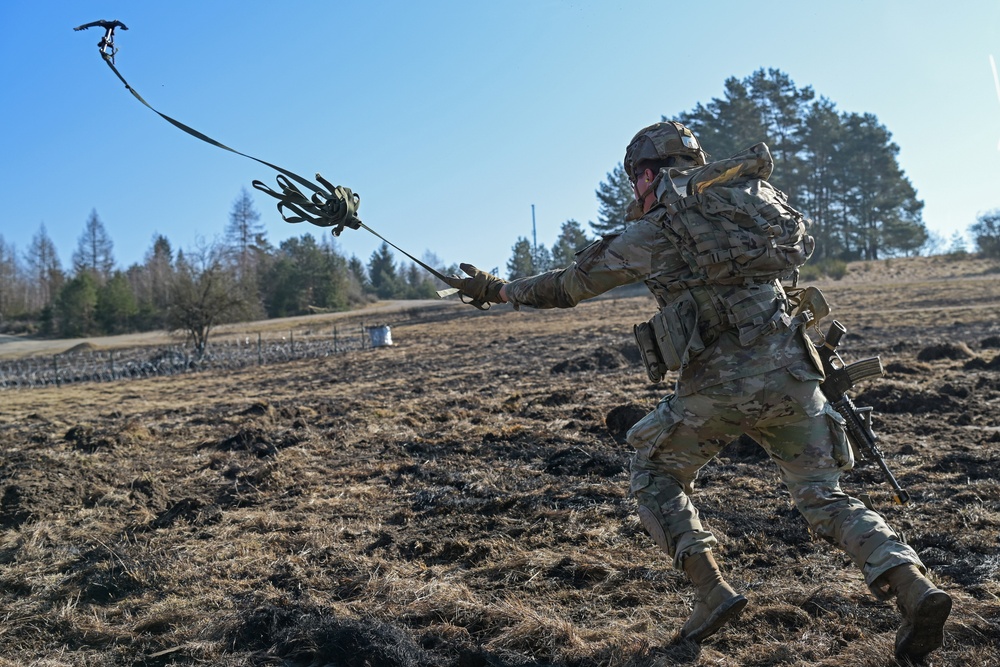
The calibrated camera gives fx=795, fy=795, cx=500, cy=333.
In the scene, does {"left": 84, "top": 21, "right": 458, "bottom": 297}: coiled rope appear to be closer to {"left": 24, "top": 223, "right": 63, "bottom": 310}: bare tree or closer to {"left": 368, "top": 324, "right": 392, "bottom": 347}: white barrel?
{"left": 368, "top": 324, "right": 392, "bottom": 347}: white barrel

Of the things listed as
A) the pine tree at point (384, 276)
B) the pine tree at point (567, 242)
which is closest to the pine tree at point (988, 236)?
the pine tree at point (567, 242)

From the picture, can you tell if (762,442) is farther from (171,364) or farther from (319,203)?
(171,364)

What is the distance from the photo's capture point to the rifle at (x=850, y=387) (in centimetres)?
394

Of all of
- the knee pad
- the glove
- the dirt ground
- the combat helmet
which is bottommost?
the dirt ground

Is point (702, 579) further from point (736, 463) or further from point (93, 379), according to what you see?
point (93, 379)

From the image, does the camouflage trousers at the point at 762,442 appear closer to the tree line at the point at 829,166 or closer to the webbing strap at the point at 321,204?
the webbing strap at the point at 321,204

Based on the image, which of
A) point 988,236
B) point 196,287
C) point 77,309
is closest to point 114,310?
point 77,309

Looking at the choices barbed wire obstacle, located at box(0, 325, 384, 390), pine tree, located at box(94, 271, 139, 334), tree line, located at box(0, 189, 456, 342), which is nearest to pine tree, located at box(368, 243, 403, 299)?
tree line, located at box(0, 189, 456, 342)

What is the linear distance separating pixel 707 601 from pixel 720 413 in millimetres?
770

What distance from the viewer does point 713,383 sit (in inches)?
133

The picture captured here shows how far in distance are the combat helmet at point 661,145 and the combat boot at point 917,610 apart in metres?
2.01

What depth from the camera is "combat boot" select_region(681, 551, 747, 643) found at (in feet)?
10.3

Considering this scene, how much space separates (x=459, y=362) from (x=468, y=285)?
14076 millimetres

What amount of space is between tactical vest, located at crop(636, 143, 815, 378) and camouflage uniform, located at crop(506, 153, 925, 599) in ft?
0.05
